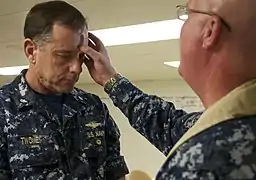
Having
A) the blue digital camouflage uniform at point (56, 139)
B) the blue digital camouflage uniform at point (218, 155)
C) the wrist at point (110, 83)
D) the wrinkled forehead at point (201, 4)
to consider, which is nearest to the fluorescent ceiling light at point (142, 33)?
the wrist at point (110, 83)

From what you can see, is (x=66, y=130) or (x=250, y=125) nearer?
(x=250, y=125)

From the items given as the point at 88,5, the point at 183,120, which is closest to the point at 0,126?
the point at 183,120

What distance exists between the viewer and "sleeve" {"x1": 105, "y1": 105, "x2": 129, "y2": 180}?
204cm

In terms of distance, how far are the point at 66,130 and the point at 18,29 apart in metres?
3.57

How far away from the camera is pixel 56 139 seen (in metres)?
1.93

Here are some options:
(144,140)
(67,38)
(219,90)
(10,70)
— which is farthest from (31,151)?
(144,140)

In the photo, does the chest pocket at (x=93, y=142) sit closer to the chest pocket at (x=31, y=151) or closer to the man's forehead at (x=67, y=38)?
the chest pocket at (x=31, y=151)

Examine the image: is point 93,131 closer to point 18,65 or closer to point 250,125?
point 250,125

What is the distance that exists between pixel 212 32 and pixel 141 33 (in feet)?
13.8

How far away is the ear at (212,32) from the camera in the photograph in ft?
3.40

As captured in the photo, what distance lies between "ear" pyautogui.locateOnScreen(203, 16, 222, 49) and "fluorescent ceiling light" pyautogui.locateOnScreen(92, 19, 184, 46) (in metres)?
3.63

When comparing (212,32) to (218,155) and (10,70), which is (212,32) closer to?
(218,155)

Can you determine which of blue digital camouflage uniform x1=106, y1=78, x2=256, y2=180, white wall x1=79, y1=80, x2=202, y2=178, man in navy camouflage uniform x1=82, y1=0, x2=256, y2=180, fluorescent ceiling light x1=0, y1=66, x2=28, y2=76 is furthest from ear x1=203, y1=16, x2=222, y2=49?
white wall x1=79, y1=80, x2=202, y2=178

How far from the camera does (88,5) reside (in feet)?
14.0
